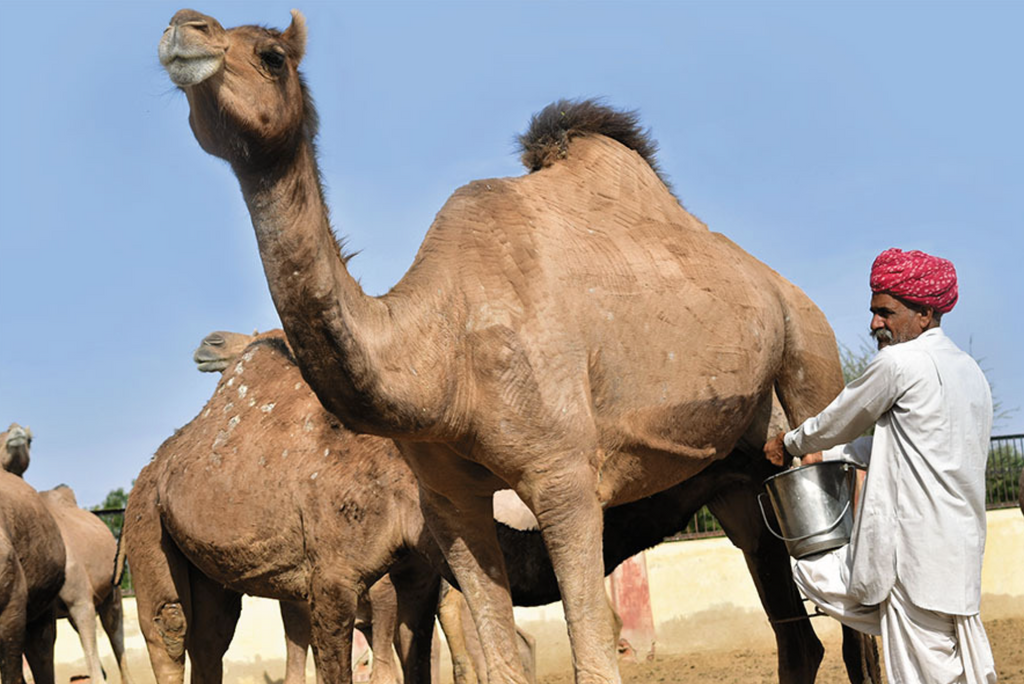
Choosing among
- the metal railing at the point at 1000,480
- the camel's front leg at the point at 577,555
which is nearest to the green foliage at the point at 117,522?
the metal railing at the point at 1000,480

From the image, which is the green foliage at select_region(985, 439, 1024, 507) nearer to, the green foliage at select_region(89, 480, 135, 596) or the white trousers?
the green foliage at select_region(89, 480, 135, 596)

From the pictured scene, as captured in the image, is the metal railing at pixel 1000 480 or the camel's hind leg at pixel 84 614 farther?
the metal railing at pixel 1000 480

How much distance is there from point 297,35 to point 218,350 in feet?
23.9

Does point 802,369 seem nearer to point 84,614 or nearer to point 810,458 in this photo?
point 810,458

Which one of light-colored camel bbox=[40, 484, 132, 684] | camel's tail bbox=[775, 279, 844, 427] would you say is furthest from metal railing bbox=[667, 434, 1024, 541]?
camel's tail bbox=[775, 279, 844, 427]

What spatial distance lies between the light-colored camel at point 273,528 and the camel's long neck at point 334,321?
2.77 m

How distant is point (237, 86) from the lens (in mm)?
4926

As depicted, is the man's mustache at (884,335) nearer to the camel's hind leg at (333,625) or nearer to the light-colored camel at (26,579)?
the camel's hind leg at (333,625)

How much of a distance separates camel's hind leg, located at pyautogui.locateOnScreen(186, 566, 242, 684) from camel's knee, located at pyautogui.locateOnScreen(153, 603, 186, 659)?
0.43 meters

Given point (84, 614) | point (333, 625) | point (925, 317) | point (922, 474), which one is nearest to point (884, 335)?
point (925, 317)

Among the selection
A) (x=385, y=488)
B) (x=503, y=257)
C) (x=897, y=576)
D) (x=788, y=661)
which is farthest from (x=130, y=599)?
(x=897, y=576)

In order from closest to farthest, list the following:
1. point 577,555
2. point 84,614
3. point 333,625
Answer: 1. point 577,555
2. point 333,625
3. point 84,614

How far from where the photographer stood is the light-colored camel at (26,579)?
9.98 m

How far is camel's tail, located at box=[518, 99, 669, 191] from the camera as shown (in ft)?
24.1
